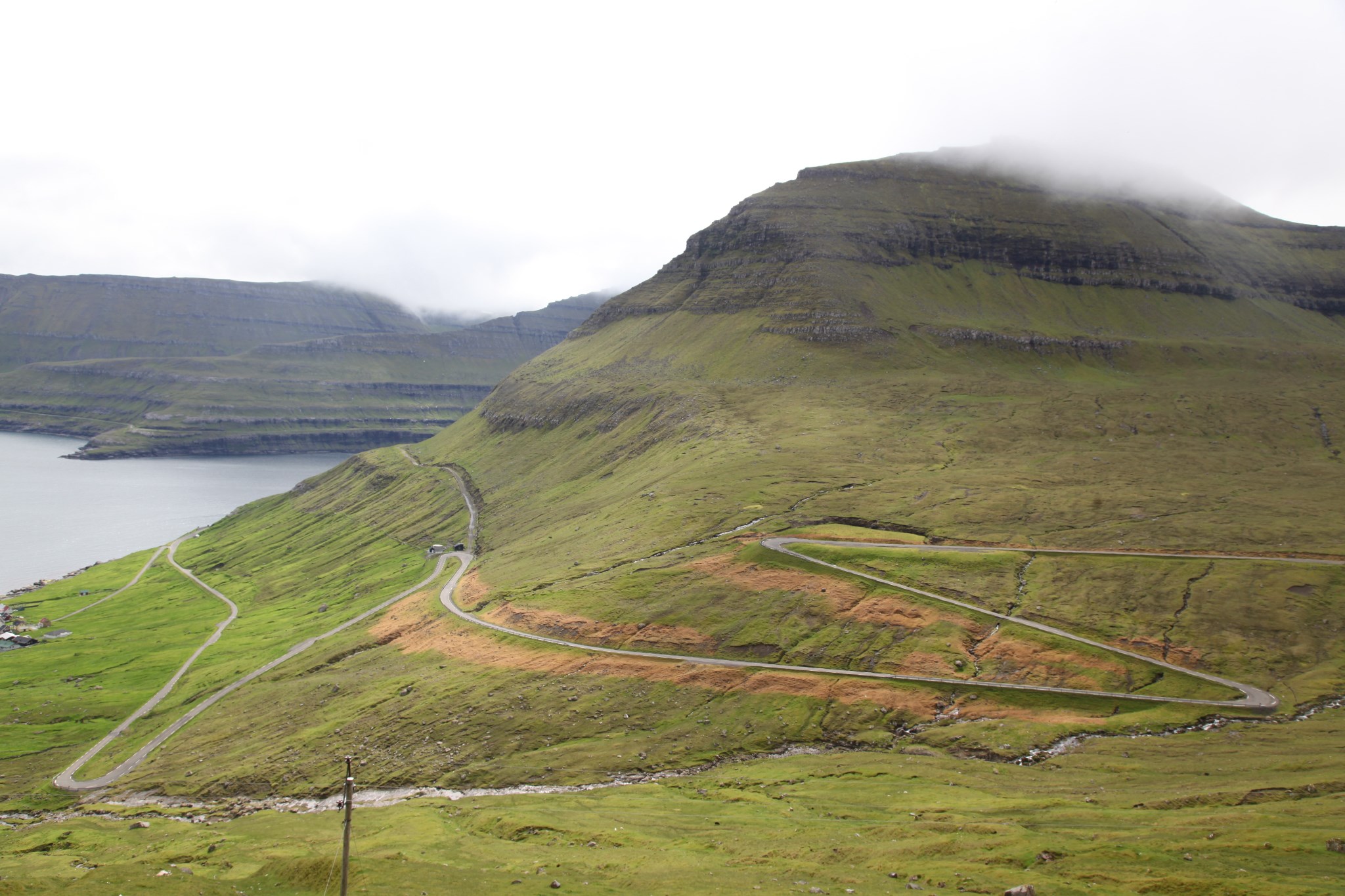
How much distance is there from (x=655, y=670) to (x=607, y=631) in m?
12.6

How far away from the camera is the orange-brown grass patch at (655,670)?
3324 inches

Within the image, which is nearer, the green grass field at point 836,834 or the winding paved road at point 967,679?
the green grass field at point 836,834

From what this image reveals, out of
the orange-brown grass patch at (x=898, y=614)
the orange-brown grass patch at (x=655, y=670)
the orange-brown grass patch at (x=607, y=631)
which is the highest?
the orange-brown grass patch at (x=898, y=614)

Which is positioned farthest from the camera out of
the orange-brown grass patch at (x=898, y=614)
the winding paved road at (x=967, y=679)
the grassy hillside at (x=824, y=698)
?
the orange-brown grass patch at (x=898, y=614)

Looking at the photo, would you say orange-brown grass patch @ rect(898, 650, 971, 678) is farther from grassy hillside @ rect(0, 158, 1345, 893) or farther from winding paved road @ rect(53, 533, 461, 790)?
winding paved road @ rect(53, 533, 461, 790)

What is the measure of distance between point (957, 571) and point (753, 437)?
262ft

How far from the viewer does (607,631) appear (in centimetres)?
10500

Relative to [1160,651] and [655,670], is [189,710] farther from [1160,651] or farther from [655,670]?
[1160,651]

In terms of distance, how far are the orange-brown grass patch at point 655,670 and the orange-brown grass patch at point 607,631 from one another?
3.45m

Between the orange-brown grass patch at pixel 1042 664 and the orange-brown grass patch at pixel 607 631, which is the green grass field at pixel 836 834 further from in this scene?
the orange-brown grass patch at pixel 607 631

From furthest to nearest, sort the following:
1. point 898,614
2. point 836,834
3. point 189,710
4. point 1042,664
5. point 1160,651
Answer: point 189,710, point 898,614, point 1160,651, point 1042,664, point 836,834

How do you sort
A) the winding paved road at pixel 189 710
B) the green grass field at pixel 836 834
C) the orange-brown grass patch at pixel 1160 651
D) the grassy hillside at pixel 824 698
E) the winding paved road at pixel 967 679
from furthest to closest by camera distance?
the winding paved road at pixel 189 710 → the orange-brown grass patch at pixel 1160 651 → the winding paved road at pixel 967 679 → the grassy hillside at pixel 824 698 → the green grass field at pixel 836 834

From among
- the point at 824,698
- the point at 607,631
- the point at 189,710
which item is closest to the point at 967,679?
the point at 824,698

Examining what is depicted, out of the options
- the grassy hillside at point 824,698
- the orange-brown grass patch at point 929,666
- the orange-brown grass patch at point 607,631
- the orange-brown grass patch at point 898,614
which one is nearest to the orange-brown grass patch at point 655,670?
the grassy hillside at point 824,698
